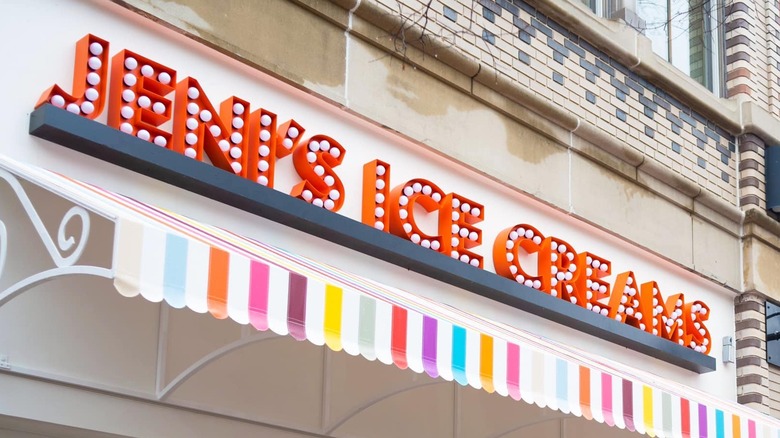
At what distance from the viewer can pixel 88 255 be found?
20.5ft

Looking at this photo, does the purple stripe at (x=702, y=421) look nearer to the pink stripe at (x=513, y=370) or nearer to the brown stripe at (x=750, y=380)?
the pink stripe at (x=513, y=370)

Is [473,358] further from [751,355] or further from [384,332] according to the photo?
[751,355]

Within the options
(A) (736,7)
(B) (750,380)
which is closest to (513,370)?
(B) (750,380)

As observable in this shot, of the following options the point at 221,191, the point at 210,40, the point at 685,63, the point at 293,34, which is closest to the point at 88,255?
the point at 221,191

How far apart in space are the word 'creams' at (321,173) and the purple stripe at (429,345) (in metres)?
1.70

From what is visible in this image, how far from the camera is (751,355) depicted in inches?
445

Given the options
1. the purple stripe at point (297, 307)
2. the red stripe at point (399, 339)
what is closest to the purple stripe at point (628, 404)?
the red stripe at point (399, 339)

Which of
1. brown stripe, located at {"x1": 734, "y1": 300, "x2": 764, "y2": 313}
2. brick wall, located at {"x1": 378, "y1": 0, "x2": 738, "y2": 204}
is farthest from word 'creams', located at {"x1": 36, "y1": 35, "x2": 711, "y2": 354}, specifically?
brown stripe, located at {"x1": 734, "y1": 300, "x2": 764, "y2": 313}

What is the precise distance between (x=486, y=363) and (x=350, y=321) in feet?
3.19

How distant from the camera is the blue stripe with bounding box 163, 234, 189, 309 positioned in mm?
4750

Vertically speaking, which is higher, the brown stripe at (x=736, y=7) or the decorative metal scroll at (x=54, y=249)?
the brown stripe at (x=736, y=7)

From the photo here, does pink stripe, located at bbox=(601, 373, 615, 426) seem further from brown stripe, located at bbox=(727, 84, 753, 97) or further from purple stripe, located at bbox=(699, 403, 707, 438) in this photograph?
brown stripe, located at bbox=(727, 84, 753, 97)

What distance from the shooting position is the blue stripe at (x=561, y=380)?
6.61 meters

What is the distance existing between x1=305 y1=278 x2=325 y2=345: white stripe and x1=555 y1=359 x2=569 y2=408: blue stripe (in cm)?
178
